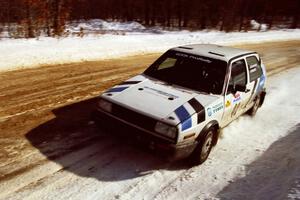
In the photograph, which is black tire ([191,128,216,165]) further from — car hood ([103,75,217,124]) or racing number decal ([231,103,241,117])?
racing number decal ([231,103,241,117])

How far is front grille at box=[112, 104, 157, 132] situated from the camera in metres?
5.02

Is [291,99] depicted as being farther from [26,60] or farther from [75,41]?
[75,41]

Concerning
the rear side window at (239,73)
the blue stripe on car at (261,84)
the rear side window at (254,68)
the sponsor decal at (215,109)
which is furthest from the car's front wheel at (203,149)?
the blue stripe on car at (261,84)

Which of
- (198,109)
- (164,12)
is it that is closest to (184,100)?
(198,109)

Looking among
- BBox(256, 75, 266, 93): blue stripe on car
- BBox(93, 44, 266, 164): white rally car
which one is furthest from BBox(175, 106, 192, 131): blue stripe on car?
BBox(256, 75, 266, 93): blue stripe on car

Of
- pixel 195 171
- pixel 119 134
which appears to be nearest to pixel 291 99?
pixel 195 171

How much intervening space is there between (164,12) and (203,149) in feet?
Answer: 126

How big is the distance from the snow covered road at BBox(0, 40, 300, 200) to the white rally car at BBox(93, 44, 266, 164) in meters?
0.44

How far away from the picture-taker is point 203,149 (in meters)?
5.47

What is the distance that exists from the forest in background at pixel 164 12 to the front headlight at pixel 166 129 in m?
13.5

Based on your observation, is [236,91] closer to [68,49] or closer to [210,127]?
[210,127]

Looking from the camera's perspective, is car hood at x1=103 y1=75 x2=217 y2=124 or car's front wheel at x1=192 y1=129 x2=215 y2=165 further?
car's front wheel at x1=192 y1=129 x2=215 y2=165

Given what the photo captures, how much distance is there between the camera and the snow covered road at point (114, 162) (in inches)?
181

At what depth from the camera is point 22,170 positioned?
485cm
